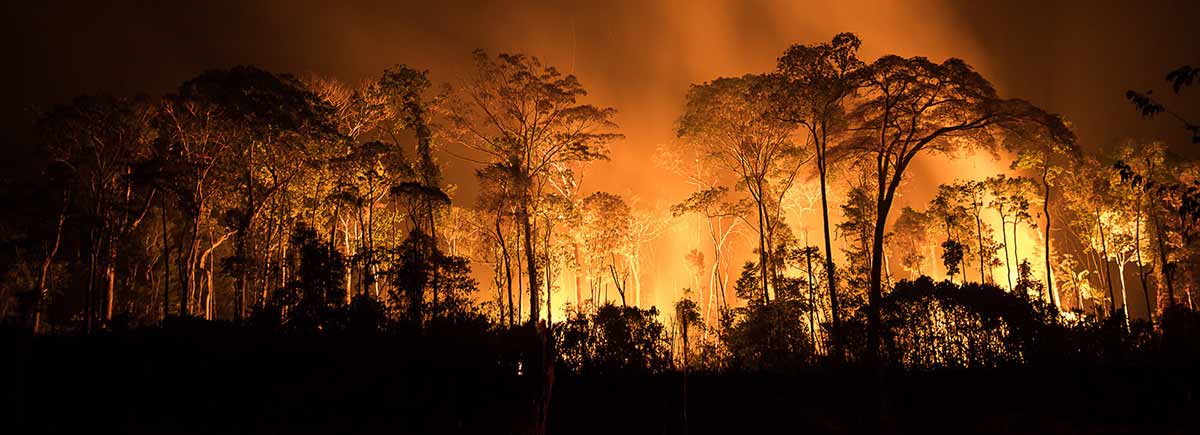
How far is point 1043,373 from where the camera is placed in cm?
1376

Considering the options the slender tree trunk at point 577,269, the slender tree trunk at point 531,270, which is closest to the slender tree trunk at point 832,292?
the slender tree trunk at point 531,270

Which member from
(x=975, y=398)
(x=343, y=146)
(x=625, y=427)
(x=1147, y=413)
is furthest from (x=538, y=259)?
(x=1147, y=413)

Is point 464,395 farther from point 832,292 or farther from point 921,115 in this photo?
point 921,115

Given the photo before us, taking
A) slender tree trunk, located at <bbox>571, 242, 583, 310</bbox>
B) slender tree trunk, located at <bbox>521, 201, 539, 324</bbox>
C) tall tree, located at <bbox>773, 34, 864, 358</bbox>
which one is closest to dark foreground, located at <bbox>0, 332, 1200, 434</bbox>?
tall tree, located at <bbox>773, 34, 864, 358</bbox>

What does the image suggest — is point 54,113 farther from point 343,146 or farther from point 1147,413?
point 1147,413

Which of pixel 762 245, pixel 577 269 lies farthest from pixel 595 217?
pixel 762 245

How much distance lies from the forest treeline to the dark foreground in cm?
111

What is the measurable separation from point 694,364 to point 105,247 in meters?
26.0

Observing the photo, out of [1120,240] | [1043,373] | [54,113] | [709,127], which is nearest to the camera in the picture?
[1043,373]

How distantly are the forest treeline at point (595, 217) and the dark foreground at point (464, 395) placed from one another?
1.11 m

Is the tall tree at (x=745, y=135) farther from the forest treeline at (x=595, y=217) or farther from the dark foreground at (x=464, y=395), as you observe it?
the dark foreground at (x=464, y=395)

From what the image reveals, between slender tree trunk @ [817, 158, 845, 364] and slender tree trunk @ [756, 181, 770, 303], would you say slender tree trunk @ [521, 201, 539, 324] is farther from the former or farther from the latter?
slender tree trunk @ [817, 158, 845, 364]

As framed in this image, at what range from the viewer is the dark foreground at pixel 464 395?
10109mm

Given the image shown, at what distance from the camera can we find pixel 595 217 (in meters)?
32.9
